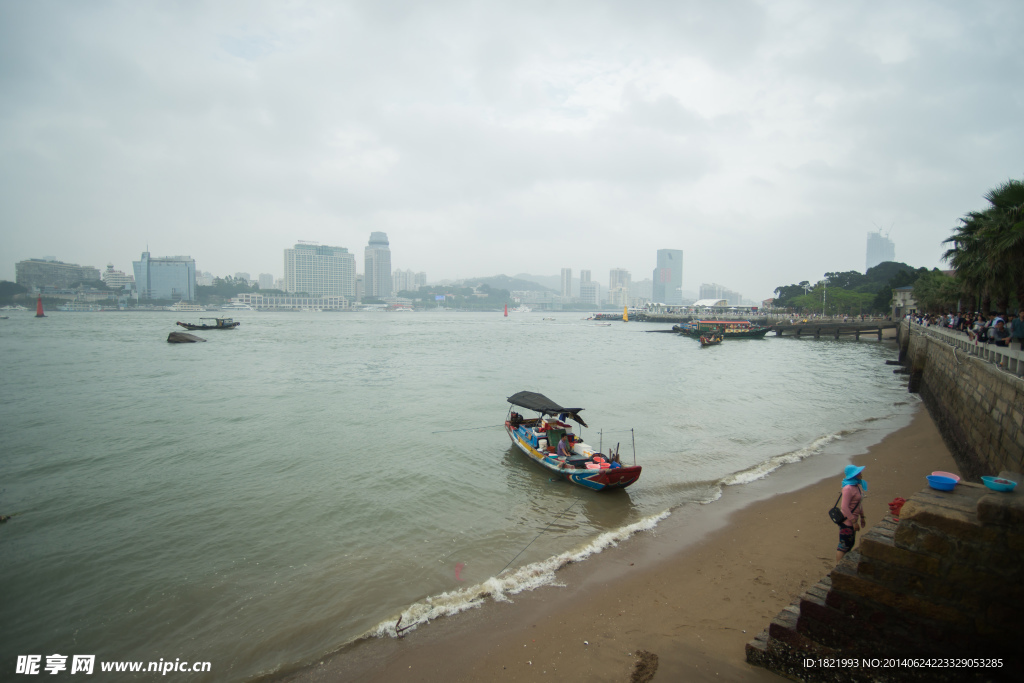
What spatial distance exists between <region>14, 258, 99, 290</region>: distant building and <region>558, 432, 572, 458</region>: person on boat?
20848 cm

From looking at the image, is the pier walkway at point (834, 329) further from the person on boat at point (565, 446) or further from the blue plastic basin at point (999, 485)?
the blue plastic basin at point (999, 485)

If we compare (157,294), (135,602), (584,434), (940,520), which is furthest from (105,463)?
(157,294)

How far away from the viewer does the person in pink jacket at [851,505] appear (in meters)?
6.04

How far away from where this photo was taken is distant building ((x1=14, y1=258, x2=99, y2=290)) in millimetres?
159500

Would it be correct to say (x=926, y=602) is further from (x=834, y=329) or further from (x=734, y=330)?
(x=834, y=329)

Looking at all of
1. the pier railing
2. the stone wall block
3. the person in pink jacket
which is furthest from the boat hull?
the pier railing

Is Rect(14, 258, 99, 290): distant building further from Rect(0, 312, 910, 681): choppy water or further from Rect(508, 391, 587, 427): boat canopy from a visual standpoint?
Rect(508, 391, 587, 427): boat canopy

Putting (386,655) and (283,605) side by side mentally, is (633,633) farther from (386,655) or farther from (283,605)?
(283,605)

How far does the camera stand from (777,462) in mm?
14023

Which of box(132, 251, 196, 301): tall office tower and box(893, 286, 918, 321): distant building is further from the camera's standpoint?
box(132, 251, 196, 301): tall office tower

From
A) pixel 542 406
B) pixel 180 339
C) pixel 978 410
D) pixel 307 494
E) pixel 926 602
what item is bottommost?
pixel 307 494

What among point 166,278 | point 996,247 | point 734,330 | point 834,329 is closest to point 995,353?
point 996,247

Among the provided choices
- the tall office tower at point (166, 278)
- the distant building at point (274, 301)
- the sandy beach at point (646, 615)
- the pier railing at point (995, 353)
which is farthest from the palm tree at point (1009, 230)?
the tall office tower at point (166, 278)

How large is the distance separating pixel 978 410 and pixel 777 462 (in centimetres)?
470
